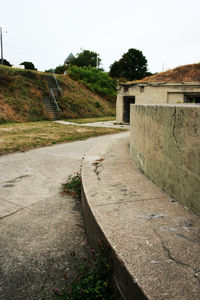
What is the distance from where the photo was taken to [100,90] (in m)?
32.8

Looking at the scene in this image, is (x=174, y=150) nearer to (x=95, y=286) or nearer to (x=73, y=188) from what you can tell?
(x=95, y=286)

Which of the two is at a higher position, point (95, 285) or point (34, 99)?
point (34, 99)

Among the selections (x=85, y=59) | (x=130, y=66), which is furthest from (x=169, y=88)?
(x=85, y=59)

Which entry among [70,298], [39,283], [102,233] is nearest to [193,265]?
[102,233]

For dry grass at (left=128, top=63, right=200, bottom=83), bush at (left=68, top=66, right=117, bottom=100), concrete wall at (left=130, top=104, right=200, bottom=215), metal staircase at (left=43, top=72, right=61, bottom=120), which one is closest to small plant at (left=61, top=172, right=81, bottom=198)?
concrete wall at (left=130, top=104, right=200, bottom=215)

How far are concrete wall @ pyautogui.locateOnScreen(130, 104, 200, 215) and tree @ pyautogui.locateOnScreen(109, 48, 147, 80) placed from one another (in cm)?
5160

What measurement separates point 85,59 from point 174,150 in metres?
61.1

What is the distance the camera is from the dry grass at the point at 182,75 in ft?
44.7

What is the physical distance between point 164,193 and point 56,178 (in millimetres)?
2759

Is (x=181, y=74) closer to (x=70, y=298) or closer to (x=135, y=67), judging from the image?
(x=70, y=298)

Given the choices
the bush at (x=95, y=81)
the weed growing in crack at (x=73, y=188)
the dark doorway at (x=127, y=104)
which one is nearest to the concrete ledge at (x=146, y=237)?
the weed growing in crack at (x=73, y=188)

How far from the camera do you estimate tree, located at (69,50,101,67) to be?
57312 millimetres

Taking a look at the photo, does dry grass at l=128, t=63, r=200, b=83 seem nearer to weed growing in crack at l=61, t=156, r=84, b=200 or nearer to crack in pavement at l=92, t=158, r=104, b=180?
crack in pavement at l=92, t=158, r=104, b=180

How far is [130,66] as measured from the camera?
172 ft
